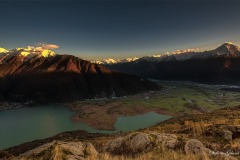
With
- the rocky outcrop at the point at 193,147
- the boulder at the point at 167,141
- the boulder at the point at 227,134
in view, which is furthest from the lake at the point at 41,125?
the rocky outcrop at the point at 193,147

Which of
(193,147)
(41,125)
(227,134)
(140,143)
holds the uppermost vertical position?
(193,147)

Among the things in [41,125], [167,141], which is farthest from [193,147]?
[41,125]

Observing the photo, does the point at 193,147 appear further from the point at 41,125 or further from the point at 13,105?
the point at 13,105

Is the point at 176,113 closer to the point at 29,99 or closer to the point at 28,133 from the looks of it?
the point at 28,133

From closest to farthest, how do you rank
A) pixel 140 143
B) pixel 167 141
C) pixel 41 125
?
pixel 167 141 < pixel 140 143 < pixel 41 125

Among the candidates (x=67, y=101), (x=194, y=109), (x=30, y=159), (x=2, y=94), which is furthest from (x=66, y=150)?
(x=2, y=94)

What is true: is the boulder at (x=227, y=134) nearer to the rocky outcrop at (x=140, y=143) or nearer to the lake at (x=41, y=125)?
the rocky outcrop at (x=140, y=143)
